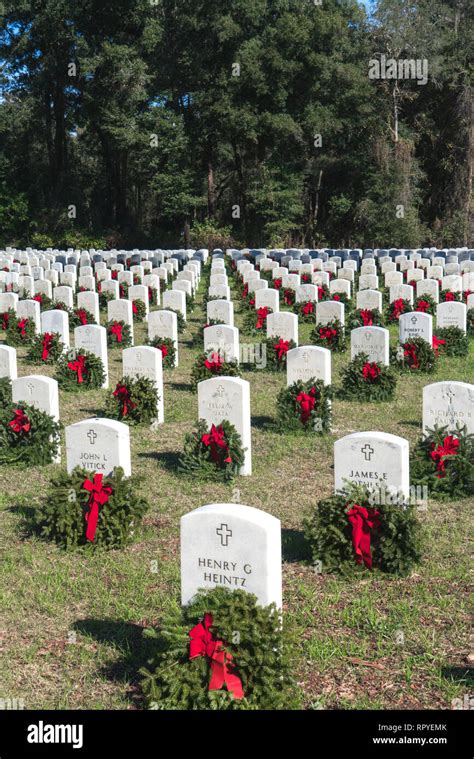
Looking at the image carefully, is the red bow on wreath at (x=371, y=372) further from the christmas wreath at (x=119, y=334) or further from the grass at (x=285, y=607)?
the christmas wreath at (x=119, y=334)

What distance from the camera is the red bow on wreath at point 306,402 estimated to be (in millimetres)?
10195

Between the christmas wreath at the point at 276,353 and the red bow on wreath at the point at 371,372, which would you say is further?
the christmas wreath at the point at 276,353

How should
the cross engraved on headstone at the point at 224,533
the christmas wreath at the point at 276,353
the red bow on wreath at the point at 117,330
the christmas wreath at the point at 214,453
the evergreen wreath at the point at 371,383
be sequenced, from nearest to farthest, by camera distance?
the cross engraved on headstone at the point at 224,533 < the christmas wreath at the point at 214,453 < the evergreen wreath at the point at 371,383 < the christmas wreath at the point at 276,353 < the red bow on wreath at the point at 117,330

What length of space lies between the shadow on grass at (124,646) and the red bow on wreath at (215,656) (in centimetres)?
53

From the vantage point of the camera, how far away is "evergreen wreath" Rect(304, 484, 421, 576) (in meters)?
6.28

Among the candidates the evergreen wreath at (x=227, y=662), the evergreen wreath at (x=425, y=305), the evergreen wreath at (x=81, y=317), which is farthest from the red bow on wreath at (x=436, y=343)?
the evergreen wreath at (x=227, y=662)

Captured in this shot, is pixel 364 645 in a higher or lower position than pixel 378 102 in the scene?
lower

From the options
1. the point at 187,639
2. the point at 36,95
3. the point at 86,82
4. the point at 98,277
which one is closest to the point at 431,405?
the point at 187,639

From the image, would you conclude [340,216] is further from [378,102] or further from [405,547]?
[405,547]

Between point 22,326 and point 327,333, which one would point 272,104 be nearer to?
point 22,326

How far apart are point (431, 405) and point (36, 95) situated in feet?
147

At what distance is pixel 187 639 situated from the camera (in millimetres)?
4648

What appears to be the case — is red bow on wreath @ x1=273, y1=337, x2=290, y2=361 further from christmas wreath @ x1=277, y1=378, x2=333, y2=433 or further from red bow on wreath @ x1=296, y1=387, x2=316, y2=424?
red bow on wreath @ x1=296, y1=387, x2=316, y2=424

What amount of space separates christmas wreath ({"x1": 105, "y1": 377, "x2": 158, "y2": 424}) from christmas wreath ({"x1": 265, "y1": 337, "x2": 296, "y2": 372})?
Result: 3.28 m
